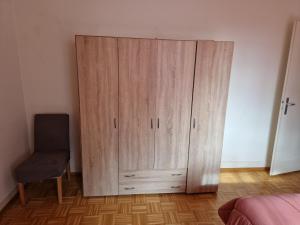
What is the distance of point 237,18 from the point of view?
263 centimetres

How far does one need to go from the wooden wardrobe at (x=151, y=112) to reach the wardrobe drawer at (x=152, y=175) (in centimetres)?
1

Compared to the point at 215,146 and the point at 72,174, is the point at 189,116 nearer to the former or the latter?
the point at 215,146

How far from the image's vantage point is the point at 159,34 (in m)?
2.57

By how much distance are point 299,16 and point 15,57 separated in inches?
143

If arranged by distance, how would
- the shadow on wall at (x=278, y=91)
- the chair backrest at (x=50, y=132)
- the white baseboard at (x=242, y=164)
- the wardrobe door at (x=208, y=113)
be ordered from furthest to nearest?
the white baseboard at (x=242, y=164)
the shadow on wall at (x=278, y=91)
the chair backrest at (x=50, y=132)
the wardrobe door at (x=208, y=113)

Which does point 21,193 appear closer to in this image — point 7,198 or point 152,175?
point 7,198

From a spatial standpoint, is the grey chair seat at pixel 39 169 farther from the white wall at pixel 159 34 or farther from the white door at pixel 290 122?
the white door at pixel 290 122

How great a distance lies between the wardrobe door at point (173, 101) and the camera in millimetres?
2121

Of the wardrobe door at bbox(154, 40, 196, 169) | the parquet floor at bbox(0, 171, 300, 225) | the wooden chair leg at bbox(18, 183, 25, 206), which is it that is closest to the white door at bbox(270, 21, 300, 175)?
the parquet floor at bbox(0, 171, 300, 225)

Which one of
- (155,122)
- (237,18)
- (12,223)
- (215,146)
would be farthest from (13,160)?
(237,18)

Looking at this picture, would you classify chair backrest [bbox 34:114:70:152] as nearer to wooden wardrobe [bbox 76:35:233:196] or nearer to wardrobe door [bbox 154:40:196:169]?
wooden wardrobe [bbox 76:35:233:196]

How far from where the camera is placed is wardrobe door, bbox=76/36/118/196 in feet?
6.66

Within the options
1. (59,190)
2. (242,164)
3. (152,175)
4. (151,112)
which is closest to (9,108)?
(59,190)

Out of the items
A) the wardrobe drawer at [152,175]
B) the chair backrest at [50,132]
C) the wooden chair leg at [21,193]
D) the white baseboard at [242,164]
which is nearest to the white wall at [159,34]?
the chair backrest at [50,132]
